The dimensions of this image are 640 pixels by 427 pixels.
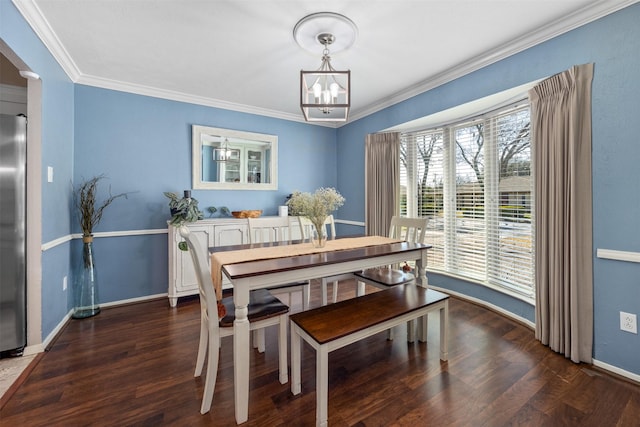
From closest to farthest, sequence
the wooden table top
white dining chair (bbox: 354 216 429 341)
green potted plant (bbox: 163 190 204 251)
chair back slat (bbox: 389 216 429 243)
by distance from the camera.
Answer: the wooden table top < white dining chair (bbox: 354 216 429 341) < chair back slat (bbox: 389 216 429 243) < green potted plant (bbox: 163 190 204 251)

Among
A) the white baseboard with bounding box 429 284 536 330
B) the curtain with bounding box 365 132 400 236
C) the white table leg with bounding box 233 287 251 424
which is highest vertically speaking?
the curtain with bounding box 365 132 400 236

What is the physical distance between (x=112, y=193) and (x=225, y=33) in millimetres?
2246

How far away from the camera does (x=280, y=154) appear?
428 centimetres

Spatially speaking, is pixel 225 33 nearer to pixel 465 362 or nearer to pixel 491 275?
pixel 465 362

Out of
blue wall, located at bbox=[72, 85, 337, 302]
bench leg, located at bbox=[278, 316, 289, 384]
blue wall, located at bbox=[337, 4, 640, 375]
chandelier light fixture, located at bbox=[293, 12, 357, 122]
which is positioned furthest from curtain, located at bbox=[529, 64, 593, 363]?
blue wall, located at bbox=[72, 85, 337, 302]

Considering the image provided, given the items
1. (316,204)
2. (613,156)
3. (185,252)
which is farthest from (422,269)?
(185,252)

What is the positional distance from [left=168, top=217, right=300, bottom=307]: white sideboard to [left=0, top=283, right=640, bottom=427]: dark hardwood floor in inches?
27.8

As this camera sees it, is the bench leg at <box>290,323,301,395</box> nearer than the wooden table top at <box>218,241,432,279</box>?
No

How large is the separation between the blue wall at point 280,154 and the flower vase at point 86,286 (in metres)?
0.12

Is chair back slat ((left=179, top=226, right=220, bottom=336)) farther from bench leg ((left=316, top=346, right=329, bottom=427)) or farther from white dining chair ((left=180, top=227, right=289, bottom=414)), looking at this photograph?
bench leg ((left=316, top=346, right=329, bottom=427))

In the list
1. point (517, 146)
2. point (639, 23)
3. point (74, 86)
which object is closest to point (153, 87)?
point (74, 86)

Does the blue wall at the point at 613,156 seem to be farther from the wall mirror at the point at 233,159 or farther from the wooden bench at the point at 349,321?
the wall mirror at the point at 233,159

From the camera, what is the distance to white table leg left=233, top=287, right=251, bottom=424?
1.49 meters

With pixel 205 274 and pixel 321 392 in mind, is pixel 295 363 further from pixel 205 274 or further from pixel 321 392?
pixel 205 274
